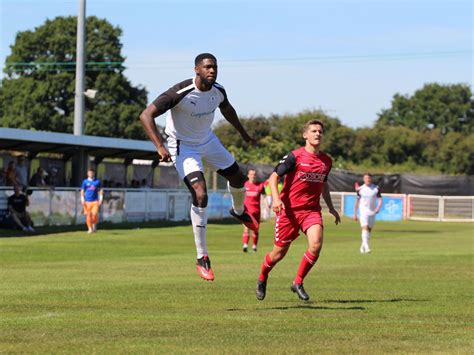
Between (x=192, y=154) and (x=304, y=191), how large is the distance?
1522 millimetres

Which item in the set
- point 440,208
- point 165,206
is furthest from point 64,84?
point 165,206

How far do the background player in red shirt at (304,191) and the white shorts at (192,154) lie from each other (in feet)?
2.49

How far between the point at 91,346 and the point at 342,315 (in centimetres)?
369

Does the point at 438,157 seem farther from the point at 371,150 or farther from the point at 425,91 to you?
the point at 425,91

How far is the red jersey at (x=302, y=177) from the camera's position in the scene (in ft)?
42.2

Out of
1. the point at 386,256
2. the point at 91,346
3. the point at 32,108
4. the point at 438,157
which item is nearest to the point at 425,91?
the point at 438,157

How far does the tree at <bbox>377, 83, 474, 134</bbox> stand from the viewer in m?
134

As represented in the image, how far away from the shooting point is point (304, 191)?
13.0 m

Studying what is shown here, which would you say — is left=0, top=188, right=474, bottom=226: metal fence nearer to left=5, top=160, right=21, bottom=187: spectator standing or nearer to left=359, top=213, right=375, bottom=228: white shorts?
left=5, top=160, right=21, bottom=187: spectator standing

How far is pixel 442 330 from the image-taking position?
10477 millimetres

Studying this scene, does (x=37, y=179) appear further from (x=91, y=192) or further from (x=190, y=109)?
(x=190, y=109)

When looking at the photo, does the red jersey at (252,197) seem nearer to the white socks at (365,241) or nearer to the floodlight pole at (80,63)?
the white socks at (365,241)

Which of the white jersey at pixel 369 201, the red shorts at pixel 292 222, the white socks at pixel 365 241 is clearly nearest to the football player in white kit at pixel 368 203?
the white jersey at pixel 369 201

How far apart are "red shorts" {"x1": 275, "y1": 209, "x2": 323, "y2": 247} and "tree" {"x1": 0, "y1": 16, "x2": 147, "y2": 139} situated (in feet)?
257
